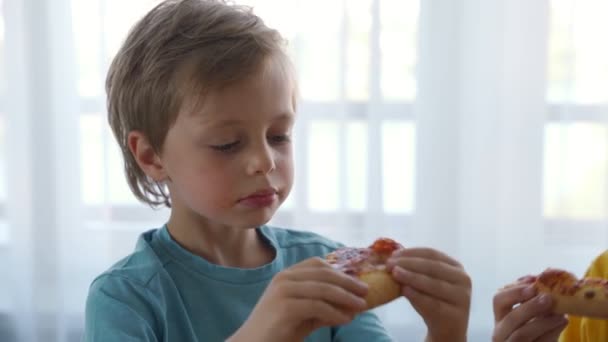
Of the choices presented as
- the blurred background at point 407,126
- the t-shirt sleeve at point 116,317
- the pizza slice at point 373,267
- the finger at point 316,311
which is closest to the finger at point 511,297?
the pizza slice at point 373,267

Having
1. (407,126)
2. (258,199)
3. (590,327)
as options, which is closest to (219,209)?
(258,199)

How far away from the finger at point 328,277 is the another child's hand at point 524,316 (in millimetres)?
237

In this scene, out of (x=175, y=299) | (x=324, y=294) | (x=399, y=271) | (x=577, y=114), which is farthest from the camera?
(x=577, y=114)

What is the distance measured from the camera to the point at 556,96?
253cm

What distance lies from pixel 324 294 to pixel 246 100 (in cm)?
29

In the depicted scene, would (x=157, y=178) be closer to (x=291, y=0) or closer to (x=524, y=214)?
(x=291, y=0)

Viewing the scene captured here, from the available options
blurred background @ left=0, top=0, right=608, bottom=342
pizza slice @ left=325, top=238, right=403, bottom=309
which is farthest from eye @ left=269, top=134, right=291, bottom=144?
blurred background @ left=0, top=0, right=608, bottom=342

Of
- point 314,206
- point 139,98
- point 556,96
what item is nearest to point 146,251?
point 139,98

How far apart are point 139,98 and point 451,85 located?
142cm

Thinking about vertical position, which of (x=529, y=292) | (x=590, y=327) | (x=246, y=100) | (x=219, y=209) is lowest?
(x=590, y=327)

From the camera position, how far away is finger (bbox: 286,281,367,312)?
106cm

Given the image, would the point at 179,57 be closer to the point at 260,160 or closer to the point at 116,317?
the point at 260,160

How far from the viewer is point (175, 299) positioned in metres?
1.28

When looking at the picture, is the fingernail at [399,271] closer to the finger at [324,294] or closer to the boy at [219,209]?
the boy at [219,209]
